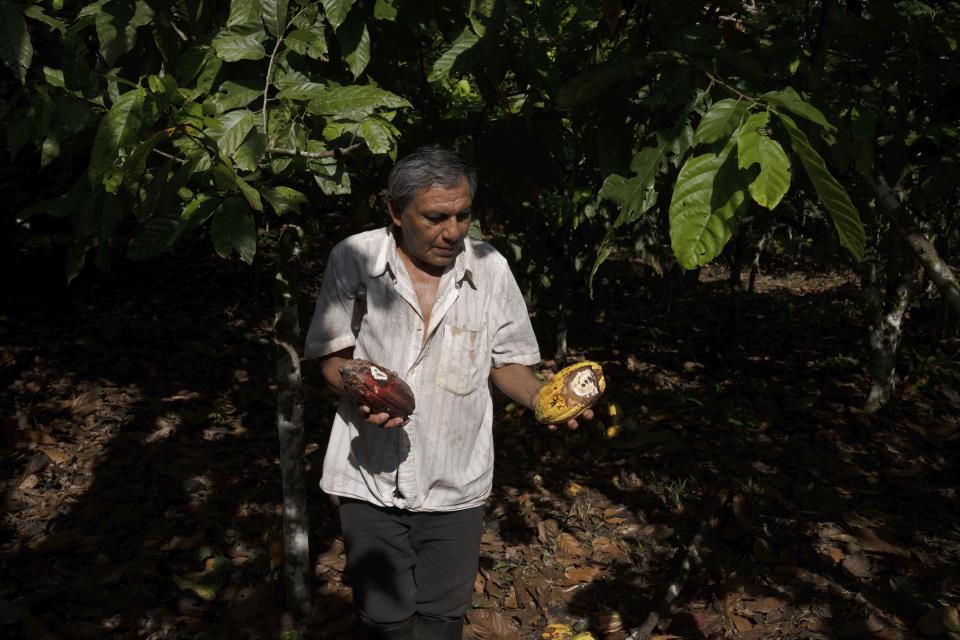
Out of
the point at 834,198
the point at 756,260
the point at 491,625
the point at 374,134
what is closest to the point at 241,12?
the point at 374,134

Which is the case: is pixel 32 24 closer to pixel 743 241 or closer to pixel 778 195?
pixel 743 241

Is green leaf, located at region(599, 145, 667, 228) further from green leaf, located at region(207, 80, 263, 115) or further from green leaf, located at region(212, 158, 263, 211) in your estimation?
green leaf, located at region(207, 80, 263, 115)

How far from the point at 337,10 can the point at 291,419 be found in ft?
4.71

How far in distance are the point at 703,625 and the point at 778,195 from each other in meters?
2.34

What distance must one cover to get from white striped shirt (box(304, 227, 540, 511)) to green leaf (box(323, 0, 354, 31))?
0.56 m

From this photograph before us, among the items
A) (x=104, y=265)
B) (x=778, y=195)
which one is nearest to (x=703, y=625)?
(x=778, y=195)

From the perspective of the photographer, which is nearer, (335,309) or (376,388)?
(376,388)

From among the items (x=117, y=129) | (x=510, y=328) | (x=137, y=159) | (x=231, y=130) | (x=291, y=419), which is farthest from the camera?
(x=291, y=419)

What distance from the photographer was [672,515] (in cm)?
393

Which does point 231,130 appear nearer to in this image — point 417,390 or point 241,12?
point 241,12

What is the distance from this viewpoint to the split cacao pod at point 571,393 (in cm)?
211

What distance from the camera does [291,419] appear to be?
2.80 m

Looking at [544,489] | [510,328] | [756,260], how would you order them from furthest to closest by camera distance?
[756,260] < [544,489] < [510,328]

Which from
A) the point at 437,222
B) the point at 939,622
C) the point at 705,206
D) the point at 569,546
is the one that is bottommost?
the point at 569,546
